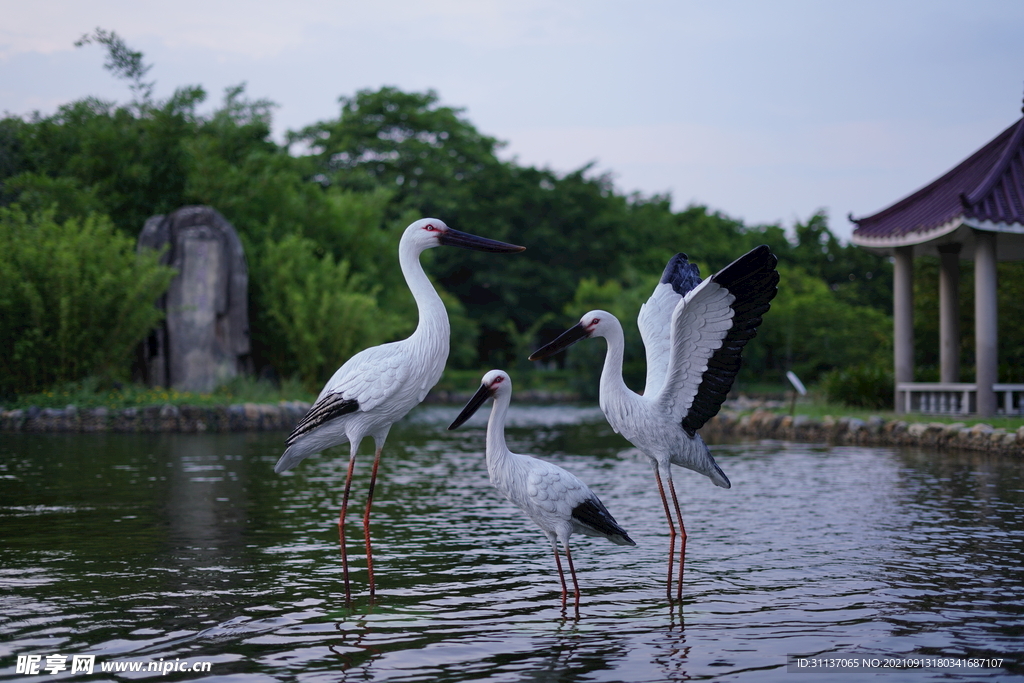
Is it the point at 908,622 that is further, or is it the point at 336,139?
the point at 336,139

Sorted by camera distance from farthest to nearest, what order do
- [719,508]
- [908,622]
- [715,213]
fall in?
[715,213] → [719,508] → [908,622]

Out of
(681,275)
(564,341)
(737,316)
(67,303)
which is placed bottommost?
(564,341)

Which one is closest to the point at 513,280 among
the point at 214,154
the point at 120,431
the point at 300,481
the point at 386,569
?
the point at 214,154

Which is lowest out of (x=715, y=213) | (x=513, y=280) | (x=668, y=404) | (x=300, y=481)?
(x=300, y=481)

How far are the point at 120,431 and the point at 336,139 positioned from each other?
29013 millimetres

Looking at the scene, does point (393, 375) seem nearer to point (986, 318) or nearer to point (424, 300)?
point (424, 300)

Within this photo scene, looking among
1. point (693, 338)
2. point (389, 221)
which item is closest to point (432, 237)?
point (693, 338)

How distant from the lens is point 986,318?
16.0m

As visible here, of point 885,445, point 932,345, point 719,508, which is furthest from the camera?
point 932,345

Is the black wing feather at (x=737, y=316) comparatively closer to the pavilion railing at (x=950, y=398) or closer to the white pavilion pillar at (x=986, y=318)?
the white pavilion pillar at (x=986, y=318)

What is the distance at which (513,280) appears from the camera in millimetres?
43531

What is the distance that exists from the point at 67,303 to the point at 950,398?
1810 centimetres

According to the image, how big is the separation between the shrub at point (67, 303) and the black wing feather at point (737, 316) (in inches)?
708

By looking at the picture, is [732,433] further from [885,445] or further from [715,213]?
[715,213]
